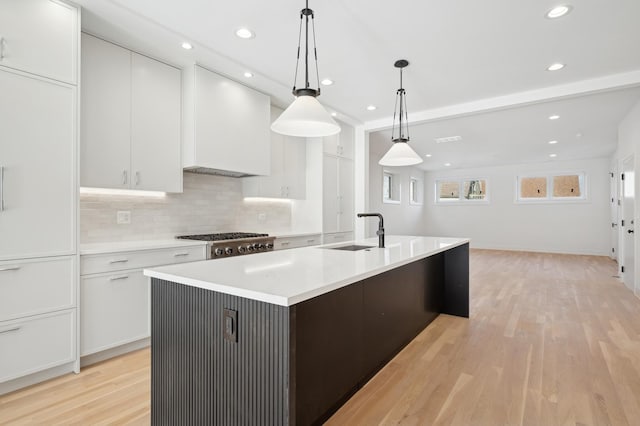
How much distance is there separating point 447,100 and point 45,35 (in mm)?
4210

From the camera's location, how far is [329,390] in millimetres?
1684

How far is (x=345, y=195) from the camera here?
5391 millimetres

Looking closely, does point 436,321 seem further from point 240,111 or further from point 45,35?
point 45,35

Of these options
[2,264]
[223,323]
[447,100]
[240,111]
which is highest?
[447,100]

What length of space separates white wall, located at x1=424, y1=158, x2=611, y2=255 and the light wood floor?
6292mm

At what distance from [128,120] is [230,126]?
3.34 ft

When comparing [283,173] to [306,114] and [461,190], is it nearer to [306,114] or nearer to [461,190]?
[306,114]

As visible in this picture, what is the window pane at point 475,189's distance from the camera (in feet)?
34.3

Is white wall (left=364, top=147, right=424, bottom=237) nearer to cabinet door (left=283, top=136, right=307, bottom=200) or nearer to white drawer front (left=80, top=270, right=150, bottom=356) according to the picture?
cabinet door (left=283, top=136, right=307, bottom=200)

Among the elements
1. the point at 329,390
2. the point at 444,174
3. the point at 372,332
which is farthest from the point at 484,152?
the point at 329,390

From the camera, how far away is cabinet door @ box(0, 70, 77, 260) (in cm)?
209

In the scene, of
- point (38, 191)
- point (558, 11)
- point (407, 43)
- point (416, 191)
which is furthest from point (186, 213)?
point (416, 191)

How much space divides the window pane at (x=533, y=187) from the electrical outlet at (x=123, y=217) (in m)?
10.3

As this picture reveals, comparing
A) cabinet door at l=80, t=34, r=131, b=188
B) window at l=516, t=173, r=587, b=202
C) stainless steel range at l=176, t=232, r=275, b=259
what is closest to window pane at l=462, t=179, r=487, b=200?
→ window at l=516, t=173, r=587, b=202
